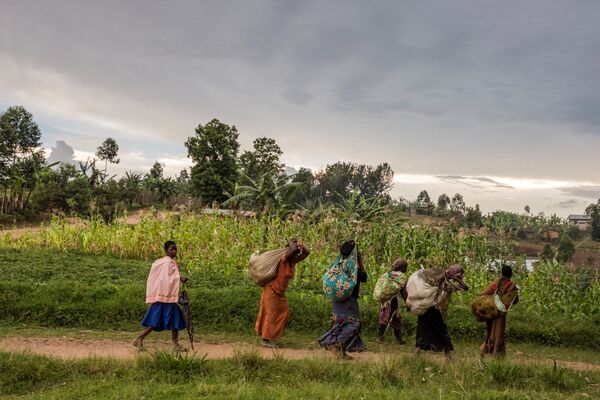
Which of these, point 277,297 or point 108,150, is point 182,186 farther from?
point 277,297

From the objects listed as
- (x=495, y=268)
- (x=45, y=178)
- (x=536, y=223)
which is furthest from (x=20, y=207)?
(x=536, y=223)

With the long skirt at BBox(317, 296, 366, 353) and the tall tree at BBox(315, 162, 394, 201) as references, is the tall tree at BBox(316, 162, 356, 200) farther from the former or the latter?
the long skirt at BBox(317, 296, 366, 353)

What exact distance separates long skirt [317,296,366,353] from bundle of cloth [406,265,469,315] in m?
0.77

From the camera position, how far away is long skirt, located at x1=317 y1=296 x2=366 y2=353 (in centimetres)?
686

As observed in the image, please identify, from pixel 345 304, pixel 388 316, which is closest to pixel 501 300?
pixel 388 316

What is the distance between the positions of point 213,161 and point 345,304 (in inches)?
1407

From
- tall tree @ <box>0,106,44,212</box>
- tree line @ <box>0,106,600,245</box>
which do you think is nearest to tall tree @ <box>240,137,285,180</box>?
tree line @ <box>0,106,600,245</box>

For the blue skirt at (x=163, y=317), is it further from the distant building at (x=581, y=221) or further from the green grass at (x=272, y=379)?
the distant building at (x=581, y=221)

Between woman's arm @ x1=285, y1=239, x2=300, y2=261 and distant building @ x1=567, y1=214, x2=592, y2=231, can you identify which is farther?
distant building @ x1=567, y1=214, x2=592, y2=231

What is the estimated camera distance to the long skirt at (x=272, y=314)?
24.2ft

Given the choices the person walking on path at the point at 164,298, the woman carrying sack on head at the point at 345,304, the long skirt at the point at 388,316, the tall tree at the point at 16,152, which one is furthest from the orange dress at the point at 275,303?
the tall tree at the point at 16,152

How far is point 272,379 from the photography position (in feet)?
18.4

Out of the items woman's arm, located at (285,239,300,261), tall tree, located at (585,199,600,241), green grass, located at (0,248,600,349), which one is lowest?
green grass, located at (0,248,600,349)

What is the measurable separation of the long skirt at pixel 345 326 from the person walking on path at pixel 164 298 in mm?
2036
